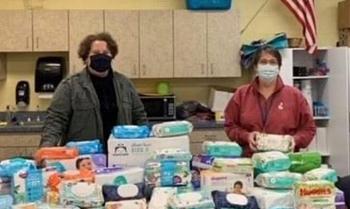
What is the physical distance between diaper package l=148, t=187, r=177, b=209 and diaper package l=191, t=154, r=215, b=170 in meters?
0.26

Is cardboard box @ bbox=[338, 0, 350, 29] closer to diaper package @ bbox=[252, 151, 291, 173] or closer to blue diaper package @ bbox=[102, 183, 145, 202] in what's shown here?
diaper package @ bbox=[252, 151, 291, 173]

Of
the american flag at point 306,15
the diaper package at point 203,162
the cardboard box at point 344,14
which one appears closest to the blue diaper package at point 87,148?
the diaper package at point 203,162

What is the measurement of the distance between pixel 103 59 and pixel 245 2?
3405 mm

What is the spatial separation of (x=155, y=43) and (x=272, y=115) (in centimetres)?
274

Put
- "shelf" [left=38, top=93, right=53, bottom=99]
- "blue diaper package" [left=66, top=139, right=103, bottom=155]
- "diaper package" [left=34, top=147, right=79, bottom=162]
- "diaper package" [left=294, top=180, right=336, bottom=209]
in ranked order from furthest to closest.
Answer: "shelf" [left=38, top=93, right=53, bottom=99] < "blue diaper package" [left=66, top=139, right=103, bottom=155] < "diaper package" [left=34, top=147, right=79, bottom=162] < "diaper package" [left=294, top=180, right=336, bottom=209]

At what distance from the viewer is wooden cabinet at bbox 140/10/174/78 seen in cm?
575

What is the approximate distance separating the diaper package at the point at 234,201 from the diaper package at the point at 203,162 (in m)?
0.27

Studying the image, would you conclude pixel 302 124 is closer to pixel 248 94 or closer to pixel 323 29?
pixel 248 94

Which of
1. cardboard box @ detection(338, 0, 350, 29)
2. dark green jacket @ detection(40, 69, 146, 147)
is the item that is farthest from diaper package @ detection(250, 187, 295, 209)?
cardboard box @ detection(338, 0, 350, 29)

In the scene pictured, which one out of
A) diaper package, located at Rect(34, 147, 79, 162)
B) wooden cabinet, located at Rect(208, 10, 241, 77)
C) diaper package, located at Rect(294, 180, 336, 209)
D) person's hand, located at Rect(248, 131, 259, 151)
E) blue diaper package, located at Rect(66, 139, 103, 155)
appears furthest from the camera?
wooden cabinet, located at Rect(208, 10, 241, 77)

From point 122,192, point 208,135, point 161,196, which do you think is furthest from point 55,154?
point 208,135

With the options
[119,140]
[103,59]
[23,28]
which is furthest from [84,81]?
[23,28]

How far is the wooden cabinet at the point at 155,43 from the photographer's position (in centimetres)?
575

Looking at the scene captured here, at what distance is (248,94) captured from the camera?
3.34m
